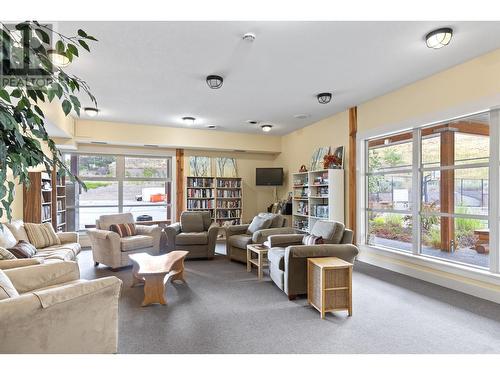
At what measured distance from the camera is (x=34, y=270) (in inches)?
100

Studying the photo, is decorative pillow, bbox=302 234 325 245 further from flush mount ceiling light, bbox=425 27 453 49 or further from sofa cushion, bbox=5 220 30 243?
sofa cushion, bbox=5 220 30 243

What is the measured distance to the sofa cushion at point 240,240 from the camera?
510 cm

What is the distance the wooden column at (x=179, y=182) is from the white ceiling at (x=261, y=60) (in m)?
2.15

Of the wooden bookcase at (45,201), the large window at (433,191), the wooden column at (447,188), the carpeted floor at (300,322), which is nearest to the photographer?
the carpeted floor at (300,322)

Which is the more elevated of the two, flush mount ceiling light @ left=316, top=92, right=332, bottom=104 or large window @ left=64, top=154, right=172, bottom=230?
flush mount ceiling light @ left=316, top=92, right=332, bottom=104

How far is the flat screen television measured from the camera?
25.5 feet

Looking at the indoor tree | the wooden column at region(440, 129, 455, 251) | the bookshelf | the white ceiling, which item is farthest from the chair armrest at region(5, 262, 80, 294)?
the wooden column at region(440, 129, 455, 251)


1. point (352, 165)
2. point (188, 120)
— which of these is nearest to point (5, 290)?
point (188, 120)

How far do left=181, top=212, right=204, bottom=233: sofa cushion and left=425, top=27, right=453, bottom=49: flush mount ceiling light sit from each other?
4.63 metres

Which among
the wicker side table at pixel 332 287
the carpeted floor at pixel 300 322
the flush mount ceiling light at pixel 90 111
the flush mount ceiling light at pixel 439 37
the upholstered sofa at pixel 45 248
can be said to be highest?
the flush mount ceiling light at pixel 439 37

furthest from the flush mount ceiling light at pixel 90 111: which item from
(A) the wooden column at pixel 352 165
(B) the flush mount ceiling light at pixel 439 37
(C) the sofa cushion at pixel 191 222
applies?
(B) the flush mount ceiling light at pixel 439 37

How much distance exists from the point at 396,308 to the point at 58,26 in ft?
14.2

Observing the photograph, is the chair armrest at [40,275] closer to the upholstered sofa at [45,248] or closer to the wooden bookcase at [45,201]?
the upholstered sofa at [45,248]
